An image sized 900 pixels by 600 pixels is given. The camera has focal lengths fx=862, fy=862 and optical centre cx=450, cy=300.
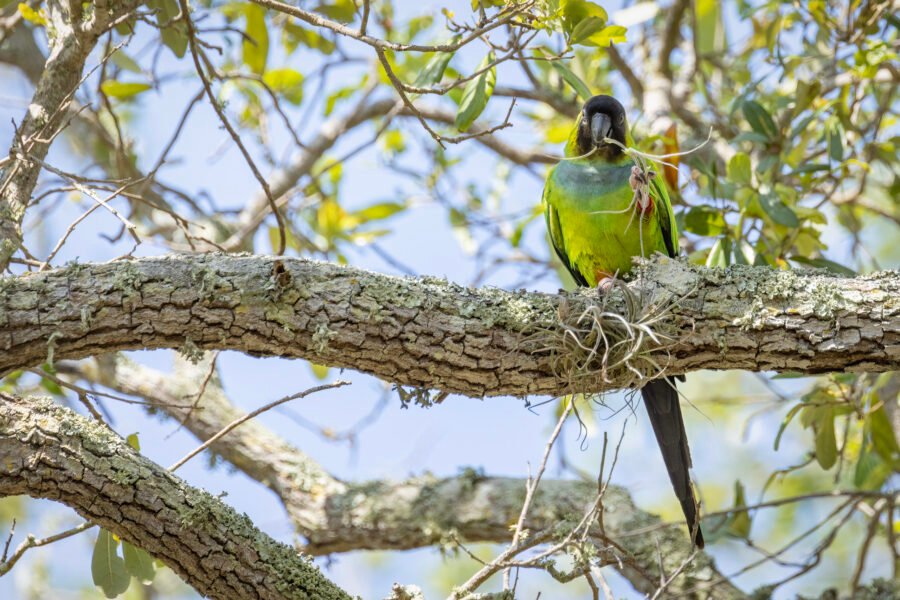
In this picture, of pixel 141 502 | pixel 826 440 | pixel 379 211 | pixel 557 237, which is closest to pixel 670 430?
pixel 826 440

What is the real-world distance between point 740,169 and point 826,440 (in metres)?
1.18

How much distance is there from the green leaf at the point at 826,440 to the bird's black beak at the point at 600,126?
59.0 inches

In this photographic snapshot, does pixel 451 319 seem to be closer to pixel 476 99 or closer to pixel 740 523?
pixel 476 99

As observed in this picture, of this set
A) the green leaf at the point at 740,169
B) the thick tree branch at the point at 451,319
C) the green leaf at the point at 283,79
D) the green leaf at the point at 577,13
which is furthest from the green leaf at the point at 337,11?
the thick tree branch at the point at 451,319

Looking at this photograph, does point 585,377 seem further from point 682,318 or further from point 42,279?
point 42,279

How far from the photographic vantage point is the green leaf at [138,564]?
2.70 meters

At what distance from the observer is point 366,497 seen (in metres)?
4.15

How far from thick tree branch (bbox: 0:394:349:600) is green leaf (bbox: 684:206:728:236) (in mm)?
2172

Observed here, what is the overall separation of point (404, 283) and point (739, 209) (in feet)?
5.68

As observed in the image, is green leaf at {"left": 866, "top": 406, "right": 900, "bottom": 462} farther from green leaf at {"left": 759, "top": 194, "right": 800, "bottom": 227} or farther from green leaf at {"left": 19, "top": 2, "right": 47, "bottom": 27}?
green leaf at {"left": 19, "top": 2, "right": 47, "bottom": 27}

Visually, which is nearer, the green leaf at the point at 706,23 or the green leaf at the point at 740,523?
the green leaf at the point at 740,523

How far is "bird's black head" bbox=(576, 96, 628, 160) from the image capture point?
3895mm

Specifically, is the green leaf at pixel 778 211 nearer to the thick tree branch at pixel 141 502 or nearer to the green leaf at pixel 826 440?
the green leaf at pixel 826 440

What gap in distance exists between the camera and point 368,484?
13.9 ft
